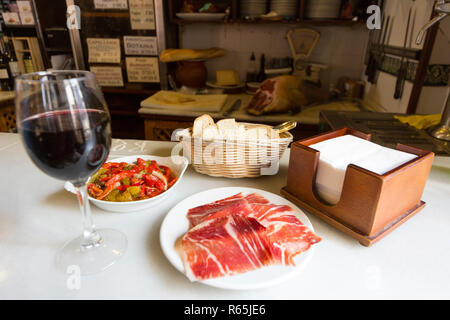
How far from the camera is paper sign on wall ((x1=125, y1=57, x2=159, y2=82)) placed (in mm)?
2938

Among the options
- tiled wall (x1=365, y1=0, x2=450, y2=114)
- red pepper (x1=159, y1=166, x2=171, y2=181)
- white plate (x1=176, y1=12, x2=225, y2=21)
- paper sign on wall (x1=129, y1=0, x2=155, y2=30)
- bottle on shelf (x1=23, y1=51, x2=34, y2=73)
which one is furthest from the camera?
bottle on shelf (x1=23, y1=51, x2=34, y2=73)

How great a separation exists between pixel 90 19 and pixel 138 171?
2.80 metres

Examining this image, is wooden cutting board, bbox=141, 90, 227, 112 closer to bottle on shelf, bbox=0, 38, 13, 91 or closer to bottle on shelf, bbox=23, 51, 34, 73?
bottle on shelf, bbox=0, 38, 13, 91

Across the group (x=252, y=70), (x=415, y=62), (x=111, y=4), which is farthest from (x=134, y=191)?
(x=111, y=4)

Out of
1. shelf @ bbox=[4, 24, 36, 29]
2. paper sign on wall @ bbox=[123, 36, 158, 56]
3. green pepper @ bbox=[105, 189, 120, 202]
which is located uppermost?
shelf @ bbox=[4, 24, 36, 29]

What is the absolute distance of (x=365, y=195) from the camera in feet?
1.90

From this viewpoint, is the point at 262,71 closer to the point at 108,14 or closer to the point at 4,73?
the point at 108,14

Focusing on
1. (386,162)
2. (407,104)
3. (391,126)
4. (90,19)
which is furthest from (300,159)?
(90,19)

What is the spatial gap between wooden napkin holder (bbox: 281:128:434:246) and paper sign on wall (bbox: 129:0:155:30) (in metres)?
2.57

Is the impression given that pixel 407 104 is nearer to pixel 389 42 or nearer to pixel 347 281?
pixel 389 42

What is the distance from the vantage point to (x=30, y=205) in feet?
2.35

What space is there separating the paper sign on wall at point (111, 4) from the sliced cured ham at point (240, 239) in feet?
9.15

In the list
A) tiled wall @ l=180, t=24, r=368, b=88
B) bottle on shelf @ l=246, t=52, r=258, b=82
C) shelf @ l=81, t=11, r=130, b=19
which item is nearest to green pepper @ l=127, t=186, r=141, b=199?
bottle on shelf @ l=246, t=52, r=258, b=82

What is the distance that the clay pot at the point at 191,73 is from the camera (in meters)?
2.76
